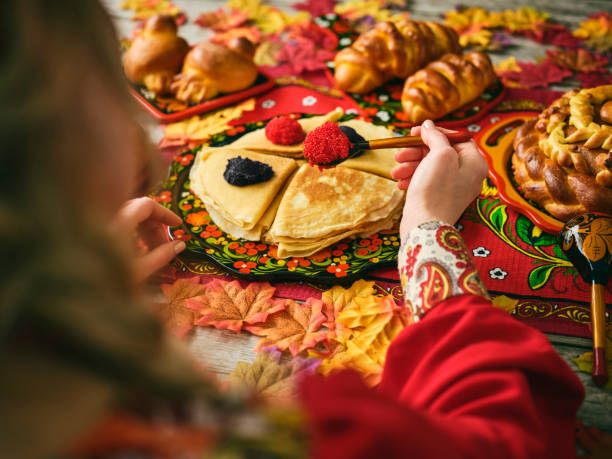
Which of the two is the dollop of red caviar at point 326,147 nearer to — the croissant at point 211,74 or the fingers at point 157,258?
the fingers at point 157,258

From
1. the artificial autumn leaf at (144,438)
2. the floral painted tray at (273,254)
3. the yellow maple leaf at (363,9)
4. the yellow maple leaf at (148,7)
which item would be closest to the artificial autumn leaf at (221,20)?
the yellow maple leaf at (148,7)

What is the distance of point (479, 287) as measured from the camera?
35.4 inches

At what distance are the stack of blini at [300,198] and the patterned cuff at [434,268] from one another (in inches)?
12.0

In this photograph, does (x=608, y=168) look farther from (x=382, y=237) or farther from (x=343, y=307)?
(x=343, y=307)

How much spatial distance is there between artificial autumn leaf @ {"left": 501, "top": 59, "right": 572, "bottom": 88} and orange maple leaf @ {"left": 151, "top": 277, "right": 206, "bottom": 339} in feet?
4.34

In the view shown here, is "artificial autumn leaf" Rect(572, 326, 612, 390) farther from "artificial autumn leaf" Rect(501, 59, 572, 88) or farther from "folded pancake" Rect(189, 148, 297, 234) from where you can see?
"artificial autumn leaf" Rect(501, 59, 572, 88)

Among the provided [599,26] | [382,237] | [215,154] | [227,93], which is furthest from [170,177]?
[599,26]

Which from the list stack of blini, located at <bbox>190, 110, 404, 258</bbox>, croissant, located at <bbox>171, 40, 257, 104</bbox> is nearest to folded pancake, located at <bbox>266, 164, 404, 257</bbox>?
stack of blini, located at <bbox>190, 110, 404, 258</bbox>

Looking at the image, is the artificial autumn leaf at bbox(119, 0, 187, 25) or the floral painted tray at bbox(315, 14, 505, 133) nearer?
the floral painted tray at bbox(315, 14, 505, 133)

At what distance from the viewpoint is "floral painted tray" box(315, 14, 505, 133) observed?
5.49 ft

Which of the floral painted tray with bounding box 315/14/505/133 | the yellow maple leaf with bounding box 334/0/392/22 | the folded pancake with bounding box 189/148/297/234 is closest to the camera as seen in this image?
the folded pancake with bounding box 189/148/297/234

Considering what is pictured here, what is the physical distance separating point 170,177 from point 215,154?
6.4 inches

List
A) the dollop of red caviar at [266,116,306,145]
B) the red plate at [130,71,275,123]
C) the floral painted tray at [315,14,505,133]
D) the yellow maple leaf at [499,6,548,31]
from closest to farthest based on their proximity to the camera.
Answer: the dollop of red caviar at [266,116,306,145] → the floral painted tray at [315,14,505,133] → the red plate at [130,71,275,123] → the yellow maple leaf at [499,6,548,31]

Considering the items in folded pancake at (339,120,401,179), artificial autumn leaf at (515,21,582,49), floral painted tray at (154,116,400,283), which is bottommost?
floral painted tray at (154,116,400,283)
